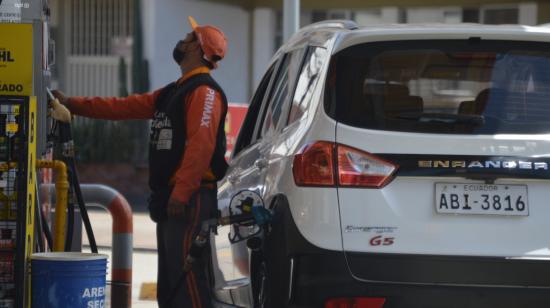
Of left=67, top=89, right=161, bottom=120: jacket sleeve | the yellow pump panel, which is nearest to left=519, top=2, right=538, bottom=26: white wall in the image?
left=67, top=89, right=161, bottom=120: jacket sleeve

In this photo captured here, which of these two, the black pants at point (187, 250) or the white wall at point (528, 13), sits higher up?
the white wall at point (528, 13)

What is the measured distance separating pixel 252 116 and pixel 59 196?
176 centimetres

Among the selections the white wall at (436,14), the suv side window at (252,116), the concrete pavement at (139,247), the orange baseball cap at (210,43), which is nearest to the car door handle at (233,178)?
the suv side window at (252,116)

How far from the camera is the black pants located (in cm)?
634

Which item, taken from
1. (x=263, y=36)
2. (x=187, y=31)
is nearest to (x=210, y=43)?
(x=187, y=31)

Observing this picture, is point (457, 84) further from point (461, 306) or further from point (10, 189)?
point (10, 189)

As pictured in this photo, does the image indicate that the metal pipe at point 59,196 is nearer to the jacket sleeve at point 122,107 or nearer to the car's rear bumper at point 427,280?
the jacket sleeve at point 122,107

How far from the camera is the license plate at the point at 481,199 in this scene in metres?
5.06

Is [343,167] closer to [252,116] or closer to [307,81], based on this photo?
[307,81]

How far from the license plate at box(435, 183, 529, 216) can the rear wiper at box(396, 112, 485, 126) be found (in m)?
0.31

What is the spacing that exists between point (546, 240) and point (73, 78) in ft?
57.1

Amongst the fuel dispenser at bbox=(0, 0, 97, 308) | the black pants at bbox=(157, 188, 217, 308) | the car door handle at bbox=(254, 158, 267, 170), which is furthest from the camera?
the black pants at bbox=(157, 188, 217, 308)

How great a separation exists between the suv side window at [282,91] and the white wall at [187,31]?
14.4 meters

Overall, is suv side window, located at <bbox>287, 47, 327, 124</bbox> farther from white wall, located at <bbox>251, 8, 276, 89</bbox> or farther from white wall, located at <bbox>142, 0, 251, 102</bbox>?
white wall, located at <bbox>251, 8, 276, 89</bbox>
